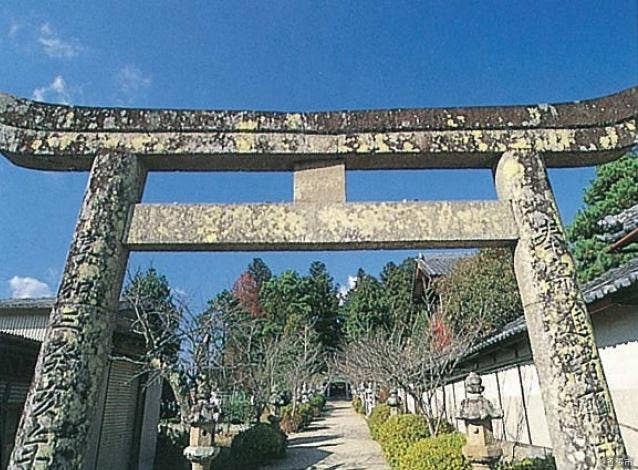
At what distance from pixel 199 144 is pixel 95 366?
6.37ft

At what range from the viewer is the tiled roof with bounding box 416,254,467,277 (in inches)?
1100

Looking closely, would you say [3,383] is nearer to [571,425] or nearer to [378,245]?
[378,245]

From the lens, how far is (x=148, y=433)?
12.5 metres

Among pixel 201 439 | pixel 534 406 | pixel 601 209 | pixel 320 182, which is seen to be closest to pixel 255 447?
pixel 201 439

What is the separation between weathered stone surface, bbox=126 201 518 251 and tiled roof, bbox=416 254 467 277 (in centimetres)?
2392

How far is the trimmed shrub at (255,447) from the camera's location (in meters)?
13.2

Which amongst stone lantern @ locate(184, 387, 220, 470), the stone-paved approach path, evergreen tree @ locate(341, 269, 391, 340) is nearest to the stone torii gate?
stone lantern @ locate(184, 387, 220, 470)

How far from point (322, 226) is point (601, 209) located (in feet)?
58.2

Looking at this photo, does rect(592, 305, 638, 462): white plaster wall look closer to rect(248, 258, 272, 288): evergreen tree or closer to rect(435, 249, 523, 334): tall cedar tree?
rect(435, 249, 523, 334): tall cedar tree

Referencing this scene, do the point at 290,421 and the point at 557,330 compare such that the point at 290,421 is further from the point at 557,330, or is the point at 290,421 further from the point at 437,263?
the point at 557,330

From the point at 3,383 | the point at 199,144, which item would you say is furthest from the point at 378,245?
the point at 3,383

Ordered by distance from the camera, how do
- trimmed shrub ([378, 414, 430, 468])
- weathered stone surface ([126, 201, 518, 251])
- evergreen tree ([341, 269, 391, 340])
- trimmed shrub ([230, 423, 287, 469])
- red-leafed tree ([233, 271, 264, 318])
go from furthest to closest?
red-leafed tree ([233, 271, 264, 318]) → evergreen tree ([341, 269, 391, 340]) → trimmed shrub ([230, 423, 287, 469]) → trimmed shrub ([378, 414, 430, 468]) → weathered stone surface ([126, 201, 518, 251])

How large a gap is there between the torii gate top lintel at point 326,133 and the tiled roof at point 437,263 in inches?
928

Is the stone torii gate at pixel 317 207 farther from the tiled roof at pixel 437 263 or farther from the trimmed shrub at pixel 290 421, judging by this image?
the tiled roof at pixel 437 263
